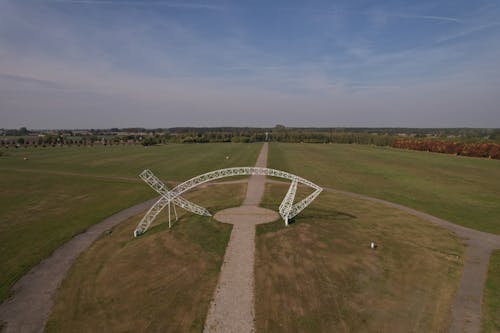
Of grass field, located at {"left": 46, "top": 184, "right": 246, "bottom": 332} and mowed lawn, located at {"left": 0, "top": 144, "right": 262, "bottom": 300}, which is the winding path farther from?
mowed lawn, located at {"left": 0, "top": 144, "right": 262, "bottom": 300}

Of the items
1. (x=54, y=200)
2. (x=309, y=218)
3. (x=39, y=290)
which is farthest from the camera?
(x=54, y=200)

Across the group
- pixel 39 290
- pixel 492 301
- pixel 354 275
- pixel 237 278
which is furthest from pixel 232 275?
pixel 492 301

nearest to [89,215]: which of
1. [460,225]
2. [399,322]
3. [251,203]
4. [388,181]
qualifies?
[251,203]

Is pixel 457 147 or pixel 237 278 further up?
pixel 457 147

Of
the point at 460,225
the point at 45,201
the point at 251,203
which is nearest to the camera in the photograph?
the point at 460,225

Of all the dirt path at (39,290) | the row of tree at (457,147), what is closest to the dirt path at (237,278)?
the dirt path at (39,290)

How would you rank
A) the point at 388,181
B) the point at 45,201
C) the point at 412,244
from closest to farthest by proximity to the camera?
the point at 412,244 → the point at 45,201 → the point at 388,181

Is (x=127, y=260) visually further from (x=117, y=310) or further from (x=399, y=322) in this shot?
(x=399, y=322)

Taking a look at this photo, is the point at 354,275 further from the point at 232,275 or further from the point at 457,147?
the point at 457,147
